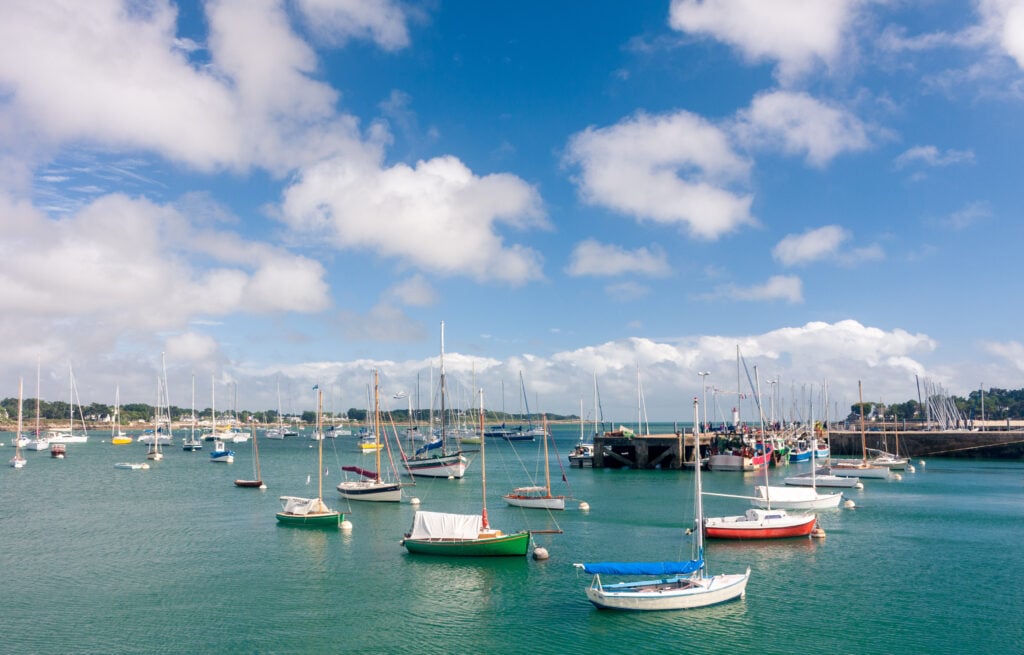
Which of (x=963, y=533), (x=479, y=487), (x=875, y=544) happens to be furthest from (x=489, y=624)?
(x=479, y=487)

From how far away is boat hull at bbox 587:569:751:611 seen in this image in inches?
1515

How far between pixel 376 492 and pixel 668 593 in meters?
47.2

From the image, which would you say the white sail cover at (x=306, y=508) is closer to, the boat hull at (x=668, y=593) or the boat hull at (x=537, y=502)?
the boat hull at (x=537, y=502)

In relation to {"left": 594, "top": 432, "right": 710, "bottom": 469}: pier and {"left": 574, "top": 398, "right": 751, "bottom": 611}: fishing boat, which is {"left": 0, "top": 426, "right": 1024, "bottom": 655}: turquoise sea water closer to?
{"left": 574, "top": 398, "right": 751, "bottom": 611}: fishing boat

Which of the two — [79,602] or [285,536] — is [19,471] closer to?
[285,536]

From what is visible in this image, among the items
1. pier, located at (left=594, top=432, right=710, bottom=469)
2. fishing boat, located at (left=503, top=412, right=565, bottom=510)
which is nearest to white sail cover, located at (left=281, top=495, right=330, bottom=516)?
fishing boat, located at (left=503, top=412, right=565, bottom=510)

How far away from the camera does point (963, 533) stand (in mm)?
62906

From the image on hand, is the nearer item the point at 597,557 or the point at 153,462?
the point at 597,557

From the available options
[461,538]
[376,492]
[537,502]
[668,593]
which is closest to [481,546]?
[461,538]

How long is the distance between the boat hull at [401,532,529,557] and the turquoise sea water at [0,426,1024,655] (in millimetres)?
1050

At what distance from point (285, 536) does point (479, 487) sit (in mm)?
39061

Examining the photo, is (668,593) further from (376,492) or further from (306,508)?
(376,492)

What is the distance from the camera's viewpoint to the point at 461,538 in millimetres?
51844

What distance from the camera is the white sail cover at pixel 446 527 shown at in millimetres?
52000
